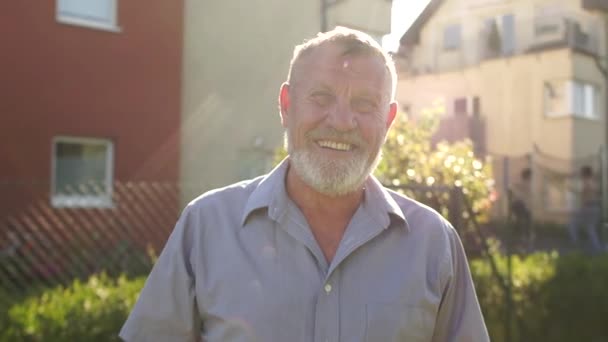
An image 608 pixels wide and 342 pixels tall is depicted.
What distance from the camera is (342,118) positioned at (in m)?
2.41

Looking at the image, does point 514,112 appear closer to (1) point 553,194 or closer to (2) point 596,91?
(1) point 553,194

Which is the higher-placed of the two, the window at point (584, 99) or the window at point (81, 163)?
the window at point (584, 99)

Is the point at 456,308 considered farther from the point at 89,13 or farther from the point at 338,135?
the point at 89,13

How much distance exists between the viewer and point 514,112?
19078mm

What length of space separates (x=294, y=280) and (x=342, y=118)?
48cm

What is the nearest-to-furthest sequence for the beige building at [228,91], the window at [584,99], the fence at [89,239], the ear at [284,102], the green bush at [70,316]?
the ear at [284,102]
the green bush at [70,316]
the fence at [89,239]
the beige building at [228,91]
the window at [584,99]

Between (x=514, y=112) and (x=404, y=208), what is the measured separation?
56.4ft

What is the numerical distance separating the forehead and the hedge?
7.54 feet

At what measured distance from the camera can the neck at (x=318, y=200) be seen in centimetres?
250

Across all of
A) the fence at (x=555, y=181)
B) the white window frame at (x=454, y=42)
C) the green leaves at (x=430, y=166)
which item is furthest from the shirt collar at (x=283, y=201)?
the fence at (x=555, y=181)

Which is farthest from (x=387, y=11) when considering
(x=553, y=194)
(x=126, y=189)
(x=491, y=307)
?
(x=553, y=194)

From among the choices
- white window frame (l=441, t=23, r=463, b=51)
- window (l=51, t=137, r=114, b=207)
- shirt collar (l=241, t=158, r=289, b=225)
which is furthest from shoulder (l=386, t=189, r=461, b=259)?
white window frame (l=441, t=23, r=463, b=51)

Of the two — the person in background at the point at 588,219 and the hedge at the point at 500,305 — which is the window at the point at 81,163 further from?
the person in background at the point at 588,219

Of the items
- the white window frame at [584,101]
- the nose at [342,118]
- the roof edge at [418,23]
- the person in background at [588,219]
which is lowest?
the person in background at [588,219]
